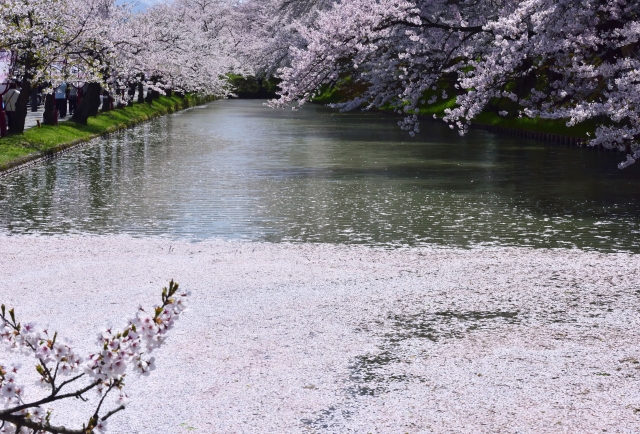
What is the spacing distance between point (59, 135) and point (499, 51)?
53.0 feet

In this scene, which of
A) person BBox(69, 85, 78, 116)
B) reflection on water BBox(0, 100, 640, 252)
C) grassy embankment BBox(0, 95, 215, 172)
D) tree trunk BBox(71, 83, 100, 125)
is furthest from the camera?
person BBox(69, 85, 78, 116)

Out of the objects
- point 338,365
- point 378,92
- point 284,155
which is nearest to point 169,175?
point 284,155

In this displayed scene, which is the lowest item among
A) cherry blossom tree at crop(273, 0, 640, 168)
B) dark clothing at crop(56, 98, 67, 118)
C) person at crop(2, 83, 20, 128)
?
dark clothing at crop(56, 98, 67, 118)

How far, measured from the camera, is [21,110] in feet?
98.6

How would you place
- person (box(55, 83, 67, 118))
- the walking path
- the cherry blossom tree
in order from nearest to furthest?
1. the walking path
2. the cherry blossom tree
3. person (box(55, 83, 67, 118))

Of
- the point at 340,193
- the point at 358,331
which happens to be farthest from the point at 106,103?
the point at 358,331

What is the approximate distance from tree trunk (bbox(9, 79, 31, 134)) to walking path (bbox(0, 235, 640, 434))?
17.5 meters

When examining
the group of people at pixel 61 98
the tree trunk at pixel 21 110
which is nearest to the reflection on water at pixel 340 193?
the tree trunk at pixel 21 110

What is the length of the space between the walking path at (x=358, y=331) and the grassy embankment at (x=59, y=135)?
12.1m

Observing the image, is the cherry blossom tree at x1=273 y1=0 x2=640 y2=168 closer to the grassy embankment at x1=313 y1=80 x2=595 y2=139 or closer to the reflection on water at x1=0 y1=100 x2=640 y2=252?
the grassy embankment at x1=313 y1=80 x2=595 y2=139

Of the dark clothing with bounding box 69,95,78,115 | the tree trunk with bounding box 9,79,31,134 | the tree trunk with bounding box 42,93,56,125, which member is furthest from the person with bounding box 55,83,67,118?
the tree trunk with bounding box 9,79,31,134

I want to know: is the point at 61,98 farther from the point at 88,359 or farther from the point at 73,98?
the point at 88,359

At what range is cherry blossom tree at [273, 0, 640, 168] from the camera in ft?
59.2

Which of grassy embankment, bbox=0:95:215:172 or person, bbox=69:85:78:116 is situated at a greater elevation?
person, bbox=69:85:78:116
